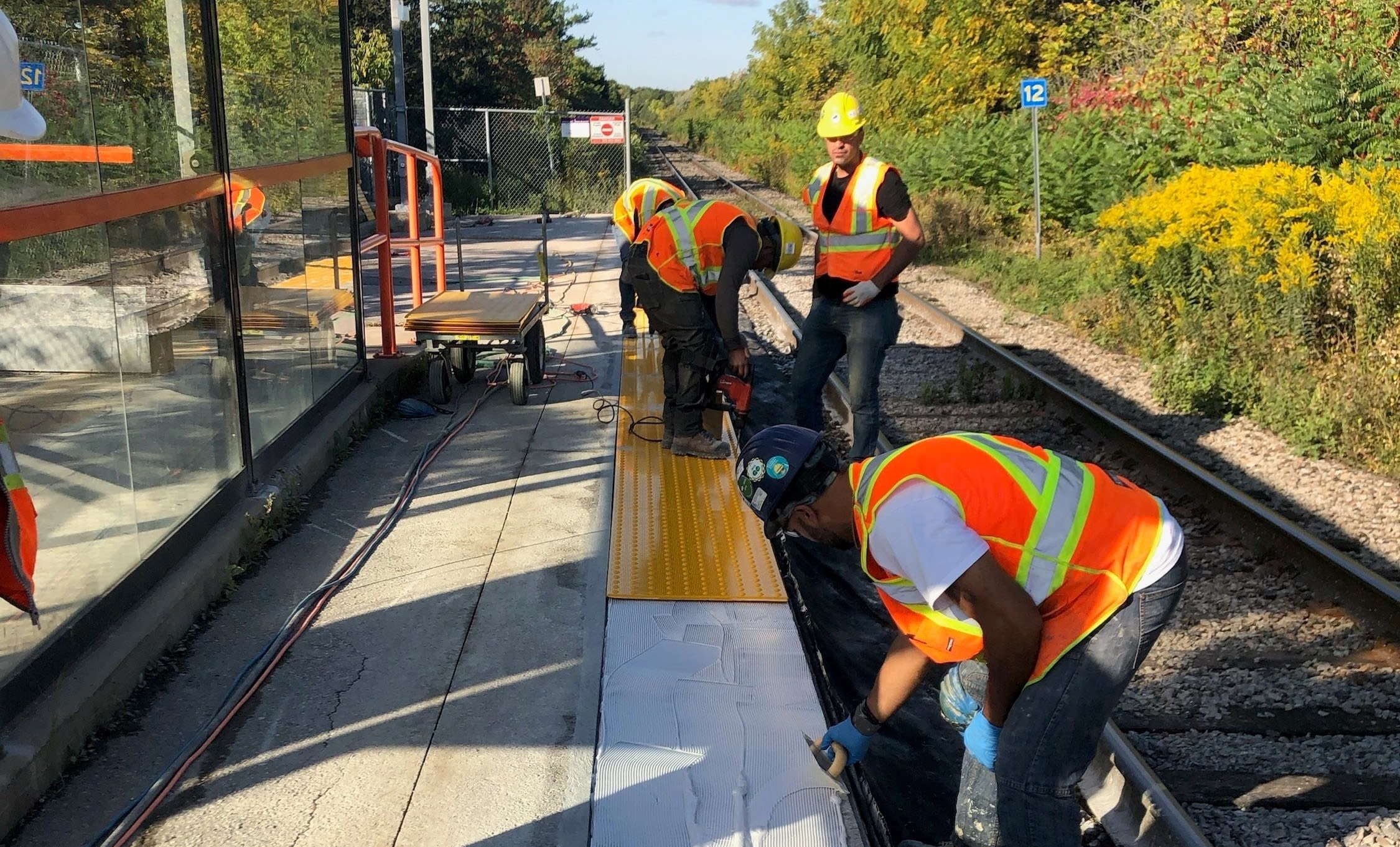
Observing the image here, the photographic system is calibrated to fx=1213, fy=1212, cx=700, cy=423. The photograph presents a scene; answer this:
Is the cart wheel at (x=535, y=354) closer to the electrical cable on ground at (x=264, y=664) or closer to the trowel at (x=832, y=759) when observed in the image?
the electrical cable on ground at (x=264, y=664)

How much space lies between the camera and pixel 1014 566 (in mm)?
2750

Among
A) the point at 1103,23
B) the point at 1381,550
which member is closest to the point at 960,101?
the point at 1103,23

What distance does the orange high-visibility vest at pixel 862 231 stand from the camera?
6.36 m

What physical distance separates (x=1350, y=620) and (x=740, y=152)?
5428cm

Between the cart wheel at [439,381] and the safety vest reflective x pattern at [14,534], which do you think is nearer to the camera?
the safety vest reflective x pattern at [14,534]

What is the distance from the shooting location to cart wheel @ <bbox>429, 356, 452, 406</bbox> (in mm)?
8734

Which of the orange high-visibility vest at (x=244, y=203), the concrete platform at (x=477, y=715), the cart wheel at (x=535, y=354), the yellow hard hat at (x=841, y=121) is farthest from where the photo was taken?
the cart wheel at (x=535, y=354)

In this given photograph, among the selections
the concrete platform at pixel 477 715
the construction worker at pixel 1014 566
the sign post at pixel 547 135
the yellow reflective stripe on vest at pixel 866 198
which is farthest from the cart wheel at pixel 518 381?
the sign post at pixel 547 135

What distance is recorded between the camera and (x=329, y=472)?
7.09m

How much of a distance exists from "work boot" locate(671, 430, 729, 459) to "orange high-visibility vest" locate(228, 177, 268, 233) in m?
2.73

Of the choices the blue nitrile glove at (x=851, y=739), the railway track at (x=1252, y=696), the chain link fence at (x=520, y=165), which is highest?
the chain link fence at (x=520, y=165)

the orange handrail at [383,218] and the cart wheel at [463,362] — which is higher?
the orange handrail at [383,218]

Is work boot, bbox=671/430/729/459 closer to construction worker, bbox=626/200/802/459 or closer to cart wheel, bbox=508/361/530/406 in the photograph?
construction worker, bbox=626/200/802/459

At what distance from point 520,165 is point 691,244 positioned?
22.9 meters
